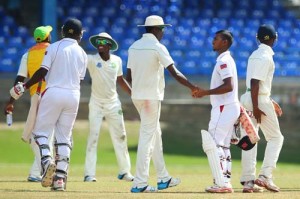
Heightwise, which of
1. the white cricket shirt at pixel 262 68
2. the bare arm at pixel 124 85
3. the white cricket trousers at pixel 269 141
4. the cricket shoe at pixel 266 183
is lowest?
the cricket shoe at pixel 266 183

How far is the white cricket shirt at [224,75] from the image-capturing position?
13.5 metres

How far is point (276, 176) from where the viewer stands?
59.9ft

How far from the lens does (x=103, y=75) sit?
56.1 ft

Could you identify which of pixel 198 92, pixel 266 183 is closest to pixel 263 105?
pixel 266 183

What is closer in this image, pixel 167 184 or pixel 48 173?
pixel 48 173

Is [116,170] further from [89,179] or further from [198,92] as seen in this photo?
[198,92]

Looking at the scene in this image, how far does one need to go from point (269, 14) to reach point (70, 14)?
22.7ft

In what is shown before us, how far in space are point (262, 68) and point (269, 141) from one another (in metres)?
1.16

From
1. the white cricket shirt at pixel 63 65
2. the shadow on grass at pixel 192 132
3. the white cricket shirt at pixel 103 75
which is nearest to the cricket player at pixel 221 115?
the white cricket shirt at pixel 63 65

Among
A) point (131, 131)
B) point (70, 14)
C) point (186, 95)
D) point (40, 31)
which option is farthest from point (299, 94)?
point (40, 31)

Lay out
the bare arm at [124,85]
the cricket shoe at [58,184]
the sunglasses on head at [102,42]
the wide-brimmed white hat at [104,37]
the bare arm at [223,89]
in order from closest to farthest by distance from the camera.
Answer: the bare arm at [223,89] < the cricket shoe at [58,184] < the bare arm at [124,85] < the wide-brimmed white hat at [104,37] < the sunglasses on head at [102,42]

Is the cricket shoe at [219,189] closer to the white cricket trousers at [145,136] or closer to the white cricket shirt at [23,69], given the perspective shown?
the white cricket trousers at [145,136]

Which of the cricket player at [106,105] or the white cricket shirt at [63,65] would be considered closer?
the white cricket shirt at [63,65]

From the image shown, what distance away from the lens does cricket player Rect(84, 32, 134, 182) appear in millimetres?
16984
